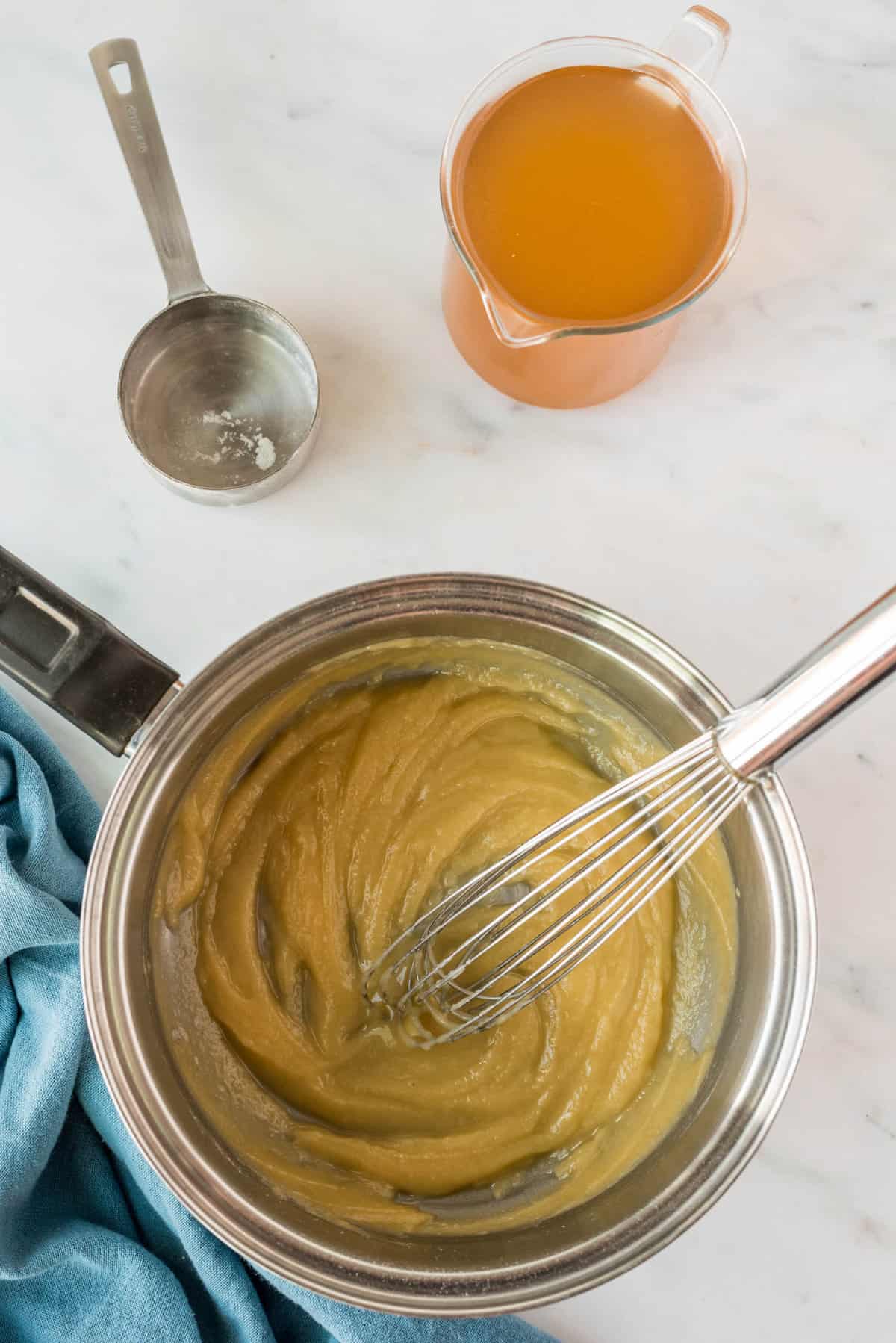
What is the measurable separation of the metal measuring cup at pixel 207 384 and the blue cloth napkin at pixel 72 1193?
0.30 m

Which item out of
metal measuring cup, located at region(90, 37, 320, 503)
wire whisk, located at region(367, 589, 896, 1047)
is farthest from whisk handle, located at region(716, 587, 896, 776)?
metal measuring cup, located at region(90, 37, 320, 503)

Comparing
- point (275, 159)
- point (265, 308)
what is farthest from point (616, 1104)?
point (275, 159)

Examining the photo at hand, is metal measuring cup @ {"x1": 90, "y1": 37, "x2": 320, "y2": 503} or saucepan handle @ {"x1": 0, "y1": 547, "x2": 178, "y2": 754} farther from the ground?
metal measuring cup @ {"x1": 90, "y1": 37, "x2": 320, "y2": 503}

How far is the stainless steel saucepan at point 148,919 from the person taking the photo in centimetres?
88

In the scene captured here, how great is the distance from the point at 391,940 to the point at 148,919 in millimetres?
239

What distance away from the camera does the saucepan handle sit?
88cm

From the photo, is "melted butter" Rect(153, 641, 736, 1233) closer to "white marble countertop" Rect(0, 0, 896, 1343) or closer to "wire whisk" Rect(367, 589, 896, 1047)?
"wire whisk" Rect(367, 589, 896, 1047)

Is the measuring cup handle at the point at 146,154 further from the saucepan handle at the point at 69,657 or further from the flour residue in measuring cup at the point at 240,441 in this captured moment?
the saucepan handle at the point at 69,657

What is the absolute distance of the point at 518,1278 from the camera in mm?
879

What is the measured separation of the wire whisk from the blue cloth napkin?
11.1 inches

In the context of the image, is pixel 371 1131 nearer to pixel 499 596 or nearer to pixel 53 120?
pixel 499 596

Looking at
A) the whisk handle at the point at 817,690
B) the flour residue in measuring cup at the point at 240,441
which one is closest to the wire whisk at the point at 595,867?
the whisk handle at the point at 817,690

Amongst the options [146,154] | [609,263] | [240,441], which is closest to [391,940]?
[240,441]

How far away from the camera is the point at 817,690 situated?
2.19 feet
